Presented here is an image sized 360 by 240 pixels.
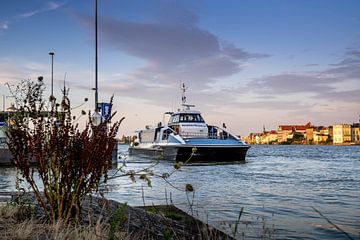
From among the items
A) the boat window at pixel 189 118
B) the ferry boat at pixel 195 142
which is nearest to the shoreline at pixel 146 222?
the ferry boat at pixel 195 142

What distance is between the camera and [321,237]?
8.45 m

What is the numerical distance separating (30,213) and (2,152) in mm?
26843

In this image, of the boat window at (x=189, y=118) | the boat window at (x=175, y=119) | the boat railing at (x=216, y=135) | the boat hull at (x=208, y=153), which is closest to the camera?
the boat hull at (x=208, y=153)

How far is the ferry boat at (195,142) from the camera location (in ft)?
141

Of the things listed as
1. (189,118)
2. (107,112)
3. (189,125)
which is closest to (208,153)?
(189,125)

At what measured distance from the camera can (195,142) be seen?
42.8m

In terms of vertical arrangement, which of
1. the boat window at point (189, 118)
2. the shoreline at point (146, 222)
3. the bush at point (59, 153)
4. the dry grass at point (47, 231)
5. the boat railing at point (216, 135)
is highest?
the boat window at point (189, 118)

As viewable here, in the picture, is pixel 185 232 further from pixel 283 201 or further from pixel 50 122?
pixel 283 201

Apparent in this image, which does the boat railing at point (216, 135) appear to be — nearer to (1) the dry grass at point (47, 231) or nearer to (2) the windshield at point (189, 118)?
(2) the windshield at point (189, 118)

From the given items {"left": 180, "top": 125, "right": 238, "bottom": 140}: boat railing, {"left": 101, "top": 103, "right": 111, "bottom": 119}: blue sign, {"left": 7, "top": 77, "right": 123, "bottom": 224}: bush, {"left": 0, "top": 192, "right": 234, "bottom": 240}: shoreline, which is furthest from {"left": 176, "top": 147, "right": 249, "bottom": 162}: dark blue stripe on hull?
{"left": 7, "top": 77, "right": 123, "bottom": 224}: bush

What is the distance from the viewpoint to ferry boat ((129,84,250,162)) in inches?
1688

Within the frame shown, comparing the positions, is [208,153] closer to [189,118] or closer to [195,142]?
[195,142]

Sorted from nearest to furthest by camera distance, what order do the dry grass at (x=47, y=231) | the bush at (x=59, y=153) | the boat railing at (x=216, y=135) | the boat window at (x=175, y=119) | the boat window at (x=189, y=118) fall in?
the dry grass at (x=47, y=231) < the bush at (x=59, y=153) < the boat railing at (x=216, y=135) < the boat window at (x=189, y=118) < the boat window at (x=175, y=119)

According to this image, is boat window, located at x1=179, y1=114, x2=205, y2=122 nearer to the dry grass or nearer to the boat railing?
the boat railing
